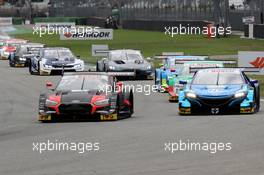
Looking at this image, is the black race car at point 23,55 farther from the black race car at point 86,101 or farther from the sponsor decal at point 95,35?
the black race car at point 86,101

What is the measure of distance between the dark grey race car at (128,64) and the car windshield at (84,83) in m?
14.9

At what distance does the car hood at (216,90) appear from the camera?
804 inches

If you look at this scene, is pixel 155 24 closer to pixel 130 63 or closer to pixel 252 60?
pixel 130 63

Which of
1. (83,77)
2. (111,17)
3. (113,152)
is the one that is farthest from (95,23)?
(113,152)

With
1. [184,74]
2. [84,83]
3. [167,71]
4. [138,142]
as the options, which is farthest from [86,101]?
[167,71]

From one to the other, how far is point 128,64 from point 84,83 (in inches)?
618

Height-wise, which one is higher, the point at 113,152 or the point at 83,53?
the point at 113,152

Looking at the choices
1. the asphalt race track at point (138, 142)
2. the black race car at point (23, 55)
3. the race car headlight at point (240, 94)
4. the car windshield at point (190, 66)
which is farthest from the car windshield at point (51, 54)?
the race car headlight at point (240, 94)

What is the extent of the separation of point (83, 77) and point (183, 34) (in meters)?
66.2

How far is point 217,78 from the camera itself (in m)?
21.5

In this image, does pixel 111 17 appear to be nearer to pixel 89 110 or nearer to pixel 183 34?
pixel 183 34

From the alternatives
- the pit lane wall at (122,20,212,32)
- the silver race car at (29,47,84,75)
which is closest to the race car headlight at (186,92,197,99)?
the silver race car at (29,47,84,75)

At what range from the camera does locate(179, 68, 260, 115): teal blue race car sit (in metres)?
20.4

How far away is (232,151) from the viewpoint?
527 inches
